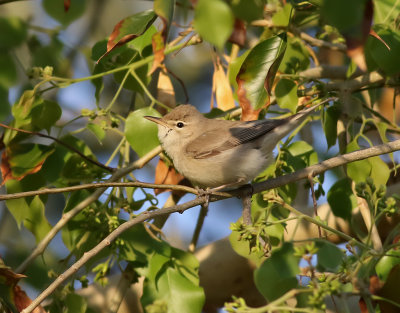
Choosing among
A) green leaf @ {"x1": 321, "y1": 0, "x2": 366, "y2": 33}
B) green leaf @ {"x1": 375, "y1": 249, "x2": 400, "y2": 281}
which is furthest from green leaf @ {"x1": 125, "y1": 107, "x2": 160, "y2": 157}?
green leaf @ {"x1": 321, "y1": 0, "x2": 366, "y2": 33}

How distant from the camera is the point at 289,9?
126 inches

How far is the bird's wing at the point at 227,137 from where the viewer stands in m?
3.30

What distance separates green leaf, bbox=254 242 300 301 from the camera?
1.76 meters

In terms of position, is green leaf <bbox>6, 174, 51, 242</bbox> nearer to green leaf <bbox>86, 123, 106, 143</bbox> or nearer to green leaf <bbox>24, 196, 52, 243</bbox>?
green leaf <bbox>24, 196, 52, 243</bbox>

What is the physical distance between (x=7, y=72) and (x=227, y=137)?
4.45ft

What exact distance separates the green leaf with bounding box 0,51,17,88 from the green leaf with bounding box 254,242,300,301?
6.35 feet

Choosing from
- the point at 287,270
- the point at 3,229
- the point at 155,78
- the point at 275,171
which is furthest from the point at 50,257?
the point at 287,270

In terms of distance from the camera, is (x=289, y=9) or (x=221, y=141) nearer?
(x=289, y=9)

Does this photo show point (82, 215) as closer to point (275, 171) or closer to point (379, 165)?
point (275, 171)

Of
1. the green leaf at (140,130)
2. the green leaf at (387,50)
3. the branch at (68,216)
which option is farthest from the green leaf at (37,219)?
the green leaf at (387,50)

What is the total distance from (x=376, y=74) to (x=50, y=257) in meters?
3.46

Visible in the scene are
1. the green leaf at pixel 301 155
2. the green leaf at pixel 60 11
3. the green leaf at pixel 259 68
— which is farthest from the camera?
the green leaf at pixel 60 11

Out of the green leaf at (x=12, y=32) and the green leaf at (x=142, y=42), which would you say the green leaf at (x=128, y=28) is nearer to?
the green leaf at (x=142, y=42)

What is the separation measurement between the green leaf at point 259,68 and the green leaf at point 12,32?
61.1 inches
